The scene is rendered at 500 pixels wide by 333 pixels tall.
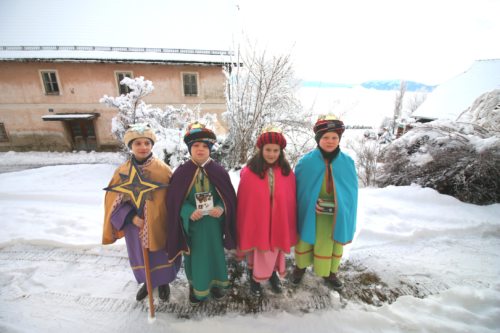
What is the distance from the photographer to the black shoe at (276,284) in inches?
110

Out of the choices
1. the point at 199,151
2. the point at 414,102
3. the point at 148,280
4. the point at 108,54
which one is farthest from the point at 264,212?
the point at 414,102

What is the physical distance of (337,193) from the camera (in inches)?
98.9

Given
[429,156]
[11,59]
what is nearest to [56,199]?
[429,156]

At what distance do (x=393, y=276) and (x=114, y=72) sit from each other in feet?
50.6

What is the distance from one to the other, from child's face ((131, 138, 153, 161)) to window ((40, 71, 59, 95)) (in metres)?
15.4

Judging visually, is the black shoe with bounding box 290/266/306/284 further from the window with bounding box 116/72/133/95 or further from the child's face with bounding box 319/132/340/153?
the window with bounding box 116/72/133/95

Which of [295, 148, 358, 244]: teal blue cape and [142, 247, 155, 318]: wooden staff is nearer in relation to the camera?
[142, 247, 155, 318]: wooden staff

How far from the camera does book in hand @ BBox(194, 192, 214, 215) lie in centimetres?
228

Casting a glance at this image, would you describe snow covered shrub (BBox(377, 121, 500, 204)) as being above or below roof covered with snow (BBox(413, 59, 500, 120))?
below

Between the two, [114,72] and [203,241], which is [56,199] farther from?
[114,72]

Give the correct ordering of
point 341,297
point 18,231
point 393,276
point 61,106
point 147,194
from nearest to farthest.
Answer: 1. point 147,194
2. point 341,297
3. point 393,276
4. point 18,231
5. point 61,106

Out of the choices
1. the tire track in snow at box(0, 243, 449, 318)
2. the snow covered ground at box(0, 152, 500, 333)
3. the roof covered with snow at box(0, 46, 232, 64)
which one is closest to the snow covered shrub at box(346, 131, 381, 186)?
the snow covered ground at box(0, 152, 500, 333)

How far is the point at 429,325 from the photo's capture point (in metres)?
2.36

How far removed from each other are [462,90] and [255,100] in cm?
1590
